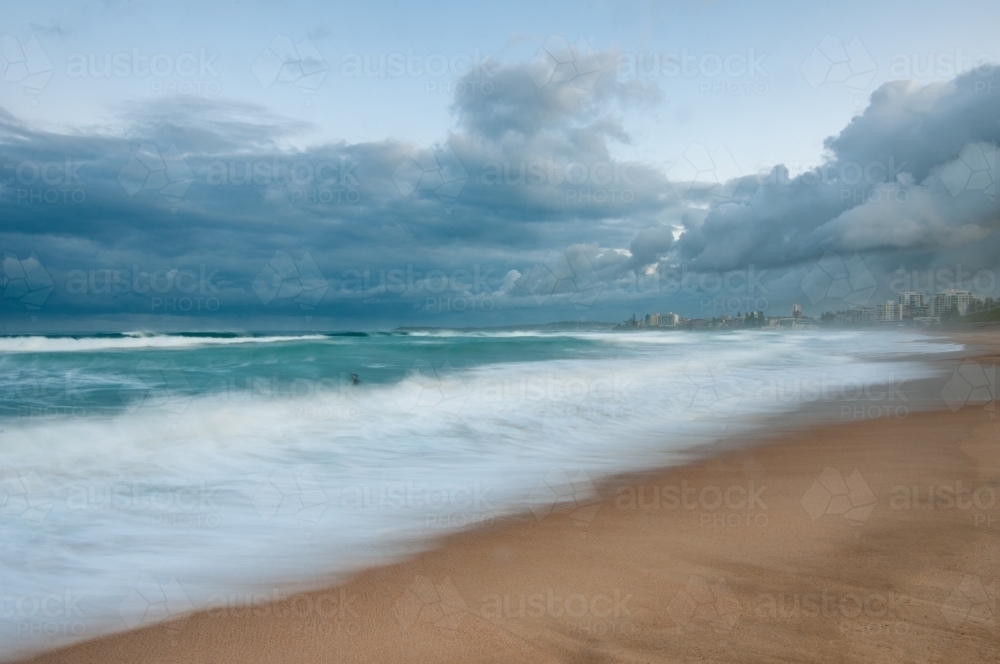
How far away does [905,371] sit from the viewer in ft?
50.2

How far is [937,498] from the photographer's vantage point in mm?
4176

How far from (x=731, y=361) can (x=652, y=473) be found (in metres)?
16.2

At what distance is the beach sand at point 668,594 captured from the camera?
2.38 metres

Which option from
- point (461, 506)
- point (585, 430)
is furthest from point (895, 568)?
point (585, 430)

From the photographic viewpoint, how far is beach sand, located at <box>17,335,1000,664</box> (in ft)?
7.82

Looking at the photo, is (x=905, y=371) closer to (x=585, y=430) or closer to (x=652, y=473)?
(x=585, y=430)

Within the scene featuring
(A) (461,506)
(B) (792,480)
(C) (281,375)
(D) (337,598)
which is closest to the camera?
(D) (337,598)

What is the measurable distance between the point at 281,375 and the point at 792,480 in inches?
485

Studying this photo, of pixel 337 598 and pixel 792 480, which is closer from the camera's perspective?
pixel 337 598

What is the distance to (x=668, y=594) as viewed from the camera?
9.20 ft

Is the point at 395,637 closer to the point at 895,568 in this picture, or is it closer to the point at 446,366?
the point at 895,568

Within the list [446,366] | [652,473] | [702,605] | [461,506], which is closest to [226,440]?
[461,506]

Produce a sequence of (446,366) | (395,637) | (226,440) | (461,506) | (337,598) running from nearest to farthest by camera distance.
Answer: (395,637)
(337,598)
(461,506)
(226,440)
(446,366)

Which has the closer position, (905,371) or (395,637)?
(395,637)
